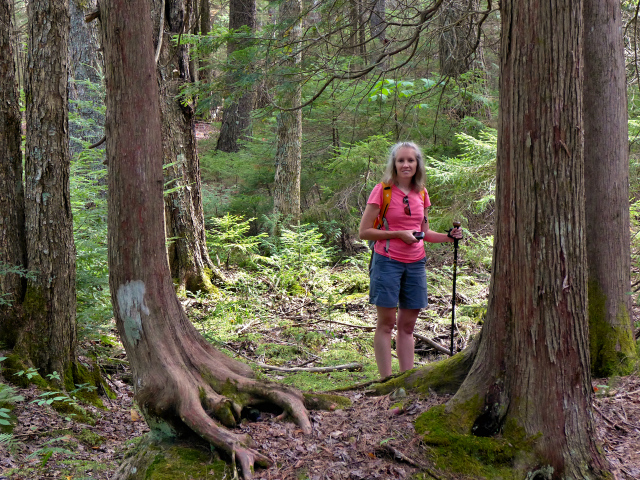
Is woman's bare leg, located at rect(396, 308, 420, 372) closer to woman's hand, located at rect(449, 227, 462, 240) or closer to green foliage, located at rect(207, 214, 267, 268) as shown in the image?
woman's hand, located at rect(449, 227, 462, 240)

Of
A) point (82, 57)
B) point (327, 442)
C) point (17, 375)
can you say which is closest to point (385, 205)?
point (327, 442)

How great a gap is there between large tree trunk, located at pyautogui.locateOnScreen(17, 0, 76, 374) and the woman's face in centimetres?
310

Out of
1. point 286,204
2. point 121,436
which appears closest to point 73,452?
point 121,436

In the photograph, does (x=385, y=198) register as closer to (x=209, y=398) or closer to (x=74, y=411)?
(x=209, y=398)

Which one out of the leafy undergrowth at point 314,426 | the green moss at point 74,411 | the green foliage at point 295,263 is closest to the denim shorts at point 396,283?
the leafy undergrowth at point 314,426

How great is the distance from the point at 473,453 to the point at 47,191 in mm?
4151

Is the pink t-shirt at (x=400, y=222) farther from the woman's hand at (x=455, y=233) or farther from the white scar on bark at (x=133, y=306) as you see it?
the white scar on bark at (x=133, y=306)

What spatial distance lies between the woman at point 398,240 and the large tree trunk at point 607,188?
122cm

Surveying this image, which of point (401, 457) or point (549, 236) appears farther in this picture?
point (401, 457)

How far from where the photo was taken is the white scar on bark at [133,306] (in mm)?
3469

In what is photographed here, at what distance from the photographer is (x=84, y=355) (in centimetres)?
532

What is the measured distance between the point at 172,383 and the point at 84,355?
8.00 feet

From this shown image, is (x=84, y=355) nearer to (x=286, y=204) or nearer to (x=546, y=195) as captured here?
(x=546, y=195)

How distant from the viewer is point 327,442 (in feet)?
11.0
